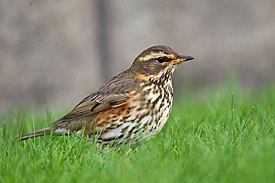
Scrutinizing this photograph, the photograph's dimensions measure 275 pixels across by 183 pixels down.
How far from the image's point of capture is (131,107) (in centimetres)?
668

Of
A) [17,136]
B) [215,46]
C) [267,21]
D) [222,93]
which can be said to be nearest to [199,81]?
[215,46]

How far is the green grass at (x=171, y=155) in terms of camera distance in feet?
16.3

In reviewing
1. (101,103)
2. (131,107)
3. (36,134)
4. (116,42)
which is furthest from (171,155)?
(116,42)

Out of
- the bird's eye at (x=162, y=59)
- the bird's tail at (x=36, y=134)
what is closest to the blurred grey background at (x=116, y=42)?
the bird's tail at (x=36, y=134)

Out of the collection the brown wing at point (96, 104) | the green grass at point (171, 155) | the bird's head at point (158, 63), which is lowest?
the green grass at point (171, 155)

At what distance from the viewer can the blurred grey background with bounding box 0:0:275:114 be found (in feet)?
35.2

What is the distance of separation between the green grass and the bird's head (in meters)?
0.49

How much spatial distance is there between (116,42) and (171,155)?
18.4 feet

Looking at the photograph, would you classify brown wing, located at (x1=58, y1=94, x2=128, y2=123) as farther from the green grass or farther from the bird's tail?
the green grass

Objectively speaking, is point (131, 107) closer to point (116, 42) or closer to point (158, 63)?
point (158, 63)

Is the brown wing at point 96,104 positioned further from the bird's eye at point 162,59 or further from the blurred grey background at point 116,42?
the blurred grey background at point 116,42

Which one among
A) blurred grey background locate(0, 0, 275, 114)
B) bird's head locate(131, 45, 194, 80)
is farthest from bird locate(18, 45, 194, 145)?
blurred grey background locate(0, 0, 275, 114)

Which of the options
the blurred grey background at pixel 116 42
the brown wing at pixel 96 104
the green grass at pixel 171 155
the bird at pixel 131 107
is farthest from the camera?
the blurred grey background at pixel 116 42

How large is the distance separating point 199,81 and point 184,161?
6.10 m
